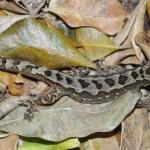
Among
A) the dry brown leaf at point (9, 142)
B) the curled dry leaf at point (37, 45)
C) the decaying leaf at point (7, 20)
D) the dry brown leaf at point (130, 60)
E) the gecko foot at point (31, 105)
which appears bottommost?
the dry brown leaf at point (9, 142)

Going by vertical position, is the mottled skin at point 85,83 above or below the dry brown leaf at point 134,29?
below

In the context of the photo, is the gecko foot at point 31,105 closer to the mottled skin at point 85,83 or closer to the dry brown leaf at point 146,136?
the mottled skin at point 85,83

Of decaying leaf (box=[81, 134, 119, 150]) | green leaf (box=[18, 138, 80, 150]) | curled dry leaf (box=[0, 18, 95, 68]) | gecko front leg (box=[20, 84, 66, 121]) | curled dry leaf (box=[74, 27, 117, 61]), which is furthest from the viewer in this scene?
curled dry leaf (box=[74, 27, 117, 61])

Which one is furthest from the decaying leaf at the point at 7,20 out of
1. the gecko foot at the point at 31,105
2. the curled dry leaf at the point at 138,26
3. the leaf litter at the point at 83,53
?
the curled dry leaf at the point at 138,26

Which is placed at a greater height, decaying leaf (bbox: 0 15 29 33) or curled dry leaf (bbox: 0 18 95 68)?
decaying leaf (bbox: 0 15 29 33)

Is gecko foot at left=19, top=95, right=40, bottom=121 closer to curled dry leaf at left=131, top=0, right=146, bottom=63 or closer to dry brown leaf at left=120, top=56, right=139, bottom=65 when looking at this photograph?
dry brown leaf at left=120, top=56, right=139, bottom=65

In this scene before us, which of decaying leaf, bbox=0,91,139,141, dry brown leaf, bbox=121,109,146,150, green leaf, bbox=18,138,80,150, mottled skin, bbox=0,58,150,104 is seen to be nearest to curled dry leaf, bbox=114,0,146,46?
mottled skin, bbox=0,58,150,104

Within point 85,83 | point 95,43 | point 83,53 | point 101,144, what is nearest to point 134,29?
point 95,43
